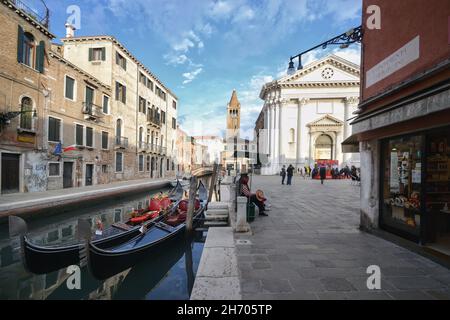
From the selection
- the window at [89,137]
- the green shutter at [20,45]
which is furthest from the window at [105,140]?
the green shutter at [20,45]

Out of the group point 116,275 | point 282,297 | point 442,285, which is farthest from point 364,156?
point 116,275

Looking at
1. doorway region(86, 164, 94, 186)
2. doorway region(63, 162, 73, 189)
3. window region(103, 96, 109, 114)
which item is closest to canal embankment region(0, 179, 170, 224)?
doorway region(63, 162, 73, 189)

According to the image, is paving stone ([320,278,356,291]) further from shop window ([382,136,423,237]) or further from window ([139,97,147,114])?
window ([139,97,147,114])

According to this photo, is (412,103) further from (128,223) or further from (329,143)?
(329,143)

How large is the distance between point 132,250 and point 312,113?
3196cm

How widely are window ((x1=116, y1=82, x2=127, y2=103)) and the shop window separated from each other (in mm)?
20860

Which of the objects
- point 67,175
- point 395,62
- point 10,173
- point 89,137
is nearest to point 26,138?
point 10,173

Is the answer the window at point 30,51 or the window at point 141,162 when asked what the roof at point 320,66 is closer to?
the window at point 141,162

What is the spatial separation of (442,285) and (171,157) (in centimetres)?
3235

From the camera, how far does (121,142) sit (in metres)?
21.4

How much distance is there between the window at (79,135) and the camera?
16438mm

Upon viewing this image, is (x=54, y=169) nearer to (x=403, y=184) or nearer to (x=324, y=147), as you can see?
(x=403, y=184)

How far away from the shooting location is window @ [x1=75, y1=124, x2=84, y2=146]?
1644 centimetres

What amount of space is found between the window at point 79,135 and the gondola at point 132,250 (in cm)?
1198
